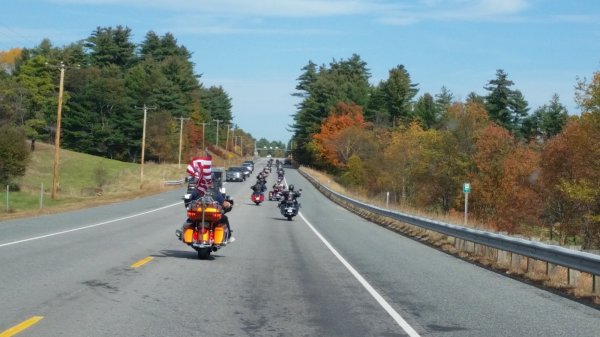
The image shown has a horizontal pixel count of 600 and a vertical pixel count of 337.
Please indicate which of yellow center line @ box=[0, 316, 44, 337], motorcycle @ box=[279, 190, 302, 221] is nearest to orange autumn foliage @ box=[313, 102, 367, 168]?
motorcycle @ box=[279, 190, 302, 221]

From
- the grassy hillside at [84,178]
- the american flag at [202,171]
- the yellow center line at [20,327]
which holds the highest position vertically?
the american flag at [202,171]

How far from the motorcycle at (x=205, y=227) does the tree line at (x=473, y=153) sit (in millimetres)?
41132

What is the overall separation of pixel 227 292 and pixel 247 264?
4.17m

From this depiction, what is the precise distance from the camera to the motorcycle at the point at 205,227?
1548 centimetres

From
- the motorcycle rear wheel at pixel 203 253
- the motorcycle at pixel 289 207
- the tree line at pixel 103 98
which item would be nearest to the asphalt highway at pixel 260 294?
the motorcycle rear wheel at pixel 203 253

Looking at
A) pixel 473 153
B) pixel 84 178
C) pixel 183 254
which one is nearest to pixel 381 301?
pixel 183 254

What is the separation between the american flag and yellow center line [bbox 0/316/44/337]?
690 centimetres

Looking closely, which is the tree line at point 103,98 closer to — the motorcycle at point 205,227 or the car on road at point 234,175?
the car on road at point 234,175

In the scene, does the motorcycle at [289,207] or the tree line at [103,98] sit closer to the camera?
the motorcycle at [289,207]

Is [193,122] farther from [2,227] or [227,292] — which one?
[227,292]

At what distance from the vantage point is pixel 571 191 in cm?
5150

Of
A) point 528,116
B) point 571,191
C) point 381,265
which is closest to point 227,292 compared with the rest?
point 381,265

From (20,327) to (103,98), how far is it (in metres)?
108

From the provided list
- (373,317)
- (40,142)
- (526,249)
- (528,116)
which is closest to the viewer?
(373,317)
